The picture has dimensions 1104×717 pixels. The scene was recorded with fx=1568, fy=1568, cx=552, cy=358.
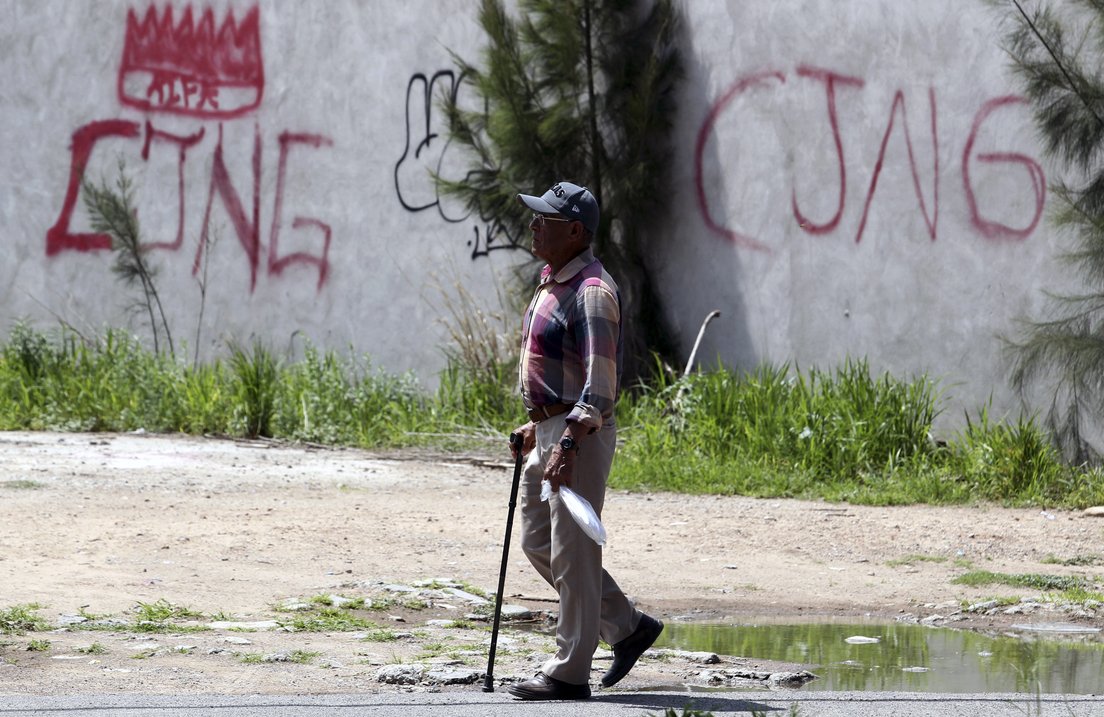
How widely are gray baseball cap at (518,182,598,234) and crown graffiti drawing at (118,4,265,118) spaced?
9.23m

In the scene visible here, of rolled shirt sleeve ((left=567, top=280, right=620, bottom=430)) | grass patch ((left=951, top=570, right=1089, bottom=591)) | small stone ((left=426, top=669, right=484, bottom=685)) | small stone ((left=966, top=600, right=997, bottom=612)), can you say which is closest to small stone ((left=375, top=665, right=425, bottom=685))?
small stone ((left=426, top=669, right=484, bottom=685))

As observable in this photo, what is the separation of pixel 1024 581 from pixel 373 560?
307cm

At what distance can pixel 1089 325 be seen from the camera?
9.81 m

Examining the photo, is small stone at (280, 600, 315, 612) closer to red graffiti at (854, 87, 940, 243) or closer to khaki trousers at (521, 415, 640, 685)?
khaki trousers at (521, 415, 640, 685)

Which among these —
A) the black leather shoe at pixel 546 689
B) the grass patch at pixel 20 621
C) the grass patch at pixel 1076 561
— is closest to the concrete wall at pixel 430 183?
the grass patch at pixel 1076 561

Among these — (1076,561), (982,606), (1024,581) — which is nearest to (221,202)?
(1076,561)

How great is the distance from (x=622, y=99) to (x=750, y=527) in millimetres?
4399

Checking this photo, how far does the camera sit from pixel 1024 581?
7.30 metres

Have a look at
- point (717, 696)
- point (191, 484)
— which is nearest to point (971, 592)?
point (717, 696)

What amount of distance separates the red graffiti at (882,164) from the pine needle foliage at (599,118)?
405mm

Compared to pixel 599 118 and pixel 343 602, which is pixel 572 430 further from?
pixel 599 118

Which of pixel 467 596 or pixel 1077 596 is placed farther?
pixel 1077 596

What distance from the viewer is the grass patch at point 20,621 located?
5.78m

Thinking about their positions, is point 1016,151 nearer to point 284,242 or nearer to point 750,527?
point 750,527
